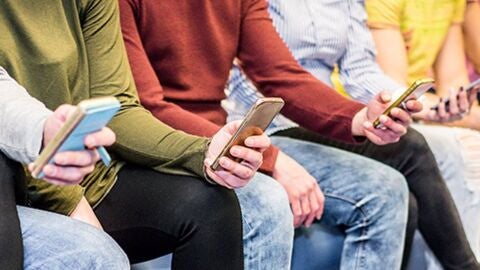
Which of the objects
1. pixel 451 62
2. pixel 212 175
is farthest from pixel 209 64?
pixel 451 62

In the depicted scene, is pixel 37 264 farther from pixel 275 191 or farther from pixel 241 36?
pixel 241 36

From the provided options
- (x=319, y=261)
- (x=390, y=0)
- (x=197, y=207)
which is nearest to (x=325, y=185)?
(x=319, y=261)

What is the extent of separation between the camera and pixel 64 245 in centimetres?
90

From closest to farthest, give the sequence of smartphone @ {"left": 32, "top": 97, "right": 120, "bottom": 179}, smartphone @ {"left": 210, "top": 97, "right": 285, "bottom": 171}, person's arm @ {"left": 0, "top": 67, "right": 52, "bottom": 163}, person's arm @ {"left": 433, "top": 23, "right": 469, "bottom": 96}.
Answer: smartphone @ {"left": 32, "top": 97, "right": 120, "bottom": 179}
person's arm @ {"left": 0, "top": 67, "right": 52, "bottom": 163}
smartphone @ {"left": 210, "top": 97, "right": 285, "bottom": 171}
person's arm @ {"left": 433, "top": 23, "right": 469, "bottom": 96}

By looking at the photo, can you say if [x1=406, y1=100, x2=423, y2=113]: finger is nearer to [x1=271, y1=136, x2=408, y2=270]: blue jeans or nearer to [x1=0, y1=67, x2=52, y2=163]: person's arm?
[x1=271, y1=136, x2=408, y2=270]: blue jeans

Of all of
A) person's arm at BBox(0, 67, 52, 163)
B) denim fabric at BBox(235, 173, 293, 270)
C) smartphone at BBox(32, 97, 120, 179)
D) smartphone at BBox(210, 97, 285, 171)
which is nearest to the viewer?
smartphone at BBox(32, 97, 120, 179)

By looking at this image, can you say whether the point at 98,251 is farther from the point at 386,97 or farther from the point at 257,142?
the point at 386,97

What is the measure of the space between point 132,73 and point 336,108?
0.42 metres

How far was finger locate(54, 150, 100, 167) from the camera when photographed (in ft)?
2.62

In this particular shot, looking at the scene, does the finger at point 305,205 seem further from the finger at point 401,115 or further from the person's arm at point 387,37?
the person's arm at point 387,37

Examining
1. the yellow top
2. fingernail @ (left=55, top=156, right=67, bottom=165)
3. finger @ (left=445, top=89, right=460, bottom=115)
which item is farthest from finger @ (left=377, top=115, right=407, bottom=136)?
fingernail @ (left=55, top=156, right=67, bottom=165)

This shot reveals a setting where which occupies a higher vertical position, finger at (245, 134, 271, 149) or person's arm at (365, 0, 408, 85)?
finger at (245, 134, 271, 149)

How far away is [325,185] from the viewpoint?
4.60 feet

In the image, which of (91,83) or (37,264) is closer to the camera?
(37,264)
